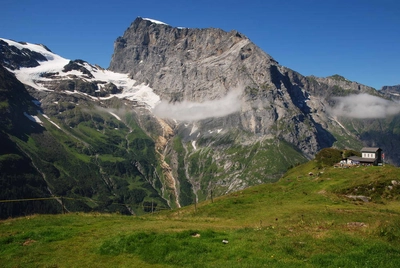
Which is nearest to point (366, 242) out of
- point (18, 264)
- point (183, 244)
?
point (183, 244)

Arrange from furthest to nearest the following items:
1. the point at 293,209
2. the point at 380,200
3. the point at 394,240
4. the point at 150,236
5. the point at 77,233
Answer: the point at 380,200
the point at 293,209
the point at 77,233
the point at 150,236
the point at 394,240

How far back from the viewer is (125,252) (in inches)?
952

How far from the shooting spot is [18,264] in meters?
22.1

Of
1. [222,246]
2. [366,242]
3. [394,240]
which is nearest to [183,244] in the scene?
[222,246]

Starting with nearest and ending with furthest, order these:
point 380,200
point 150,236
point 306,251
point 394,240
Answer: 1. point 306,251
2. point 394,240
3. point 150,236
4. point 380,200

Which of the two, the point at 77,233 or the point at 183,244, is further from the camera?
the point at 77,233

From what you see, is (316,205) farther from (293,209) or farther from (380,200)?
(380,200)

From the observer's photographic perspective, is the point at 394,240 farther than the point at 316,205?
No

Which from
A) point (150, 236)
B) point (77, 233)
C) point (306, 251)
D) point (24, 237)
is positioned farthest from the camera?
point (77, 233)

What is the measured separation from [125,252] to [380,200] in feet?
155

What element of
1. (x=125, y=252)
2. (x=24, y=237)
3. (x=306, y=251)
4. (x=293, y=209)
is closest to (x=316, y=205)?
(x=293, y=209)

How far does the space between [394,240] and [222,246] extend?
1248 cm

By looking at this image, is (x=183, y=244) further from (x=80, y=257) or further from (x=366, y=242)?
(x=366, y=242)

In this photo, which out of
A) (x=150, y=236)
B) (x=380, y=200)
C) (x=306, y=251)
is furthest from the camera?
(x=380, y=200)
